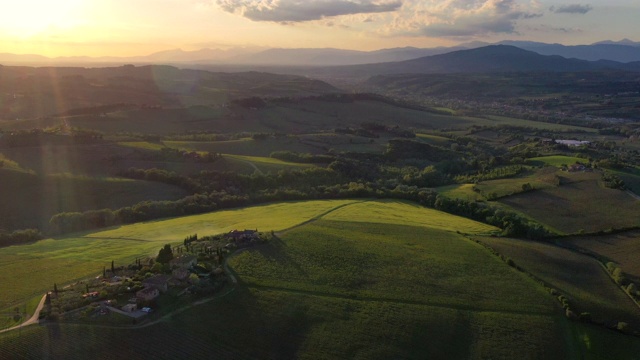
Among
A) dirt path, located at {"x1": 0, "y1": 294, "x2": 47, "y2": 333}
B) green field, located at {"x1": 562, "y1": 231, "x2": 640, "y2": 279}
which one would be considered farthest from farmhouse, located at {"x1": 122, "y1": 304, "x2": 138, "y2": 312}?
green field, located at {"x1": 562, "y1": 231, "x2": 640, "y2": 279}

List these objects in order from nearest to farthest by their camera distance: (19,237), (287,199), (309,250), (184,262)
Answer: (184,262), (309,250), (19,237), (287,199)

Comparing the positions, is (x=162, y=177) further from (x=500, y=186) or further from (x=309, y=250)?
(x=500, y=186)

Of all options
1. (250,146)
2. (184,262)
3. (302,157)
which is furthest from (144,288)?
(250,146)

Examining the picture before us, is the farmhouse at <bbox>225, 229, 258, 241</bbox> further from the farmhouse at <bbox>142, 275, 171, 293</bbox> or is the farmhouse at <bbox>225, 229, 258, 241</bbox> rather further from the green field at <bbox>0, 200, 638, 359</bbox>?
the farmhouse at <bbox>142, 275, 171, 293</bbox>

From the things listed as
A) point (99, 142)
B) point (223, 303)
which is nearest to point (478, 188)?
point (223, 303)

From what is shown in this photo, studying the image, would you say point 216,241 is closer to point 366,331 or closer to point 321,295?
point 321,295

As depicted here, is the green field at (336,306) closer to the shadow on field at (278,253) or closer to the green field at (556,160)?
the shadow on field at (278,253)
